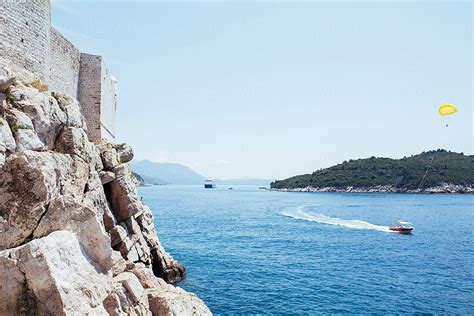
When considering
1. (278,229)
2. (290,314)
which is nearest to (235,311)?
(290,314)

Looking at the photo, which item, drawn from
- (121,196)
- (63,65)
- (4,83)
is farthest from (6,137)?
(63,65)

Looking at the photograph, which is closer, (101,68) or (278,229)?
(101,68)

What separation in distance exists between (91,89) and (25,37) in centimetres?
783

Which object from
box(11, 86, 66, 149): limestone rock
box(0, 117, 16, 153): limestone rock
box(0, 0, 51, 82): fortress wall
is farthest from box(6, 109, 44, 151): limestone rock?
box(0, 0, 51, 82): fortress wall

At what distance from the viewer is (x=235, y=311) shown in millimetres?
21359

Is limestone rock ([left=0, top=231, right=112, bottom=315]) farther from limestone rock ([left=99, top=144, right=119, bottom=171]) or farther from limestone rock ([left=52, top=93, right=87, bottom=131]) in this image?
limestone rock ([left=99, top=144, right=119, bottom=171])

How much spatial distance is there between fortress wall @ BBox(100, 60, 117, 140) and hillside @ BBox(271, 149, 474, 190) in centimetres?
14671

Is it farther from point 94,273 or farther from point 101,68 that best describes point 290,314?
point 101,68

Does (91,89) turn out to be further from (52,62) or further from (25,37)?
(25,37)

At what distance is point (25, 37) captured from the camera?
18.3m

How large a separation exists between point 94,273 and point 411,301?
19758 mm

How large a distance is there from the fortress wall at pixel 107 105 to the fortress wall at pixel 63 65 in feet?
6.77

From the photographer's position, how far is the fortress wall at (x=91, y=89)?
2580cm

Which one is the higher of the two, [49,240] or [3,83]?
[3,83]
